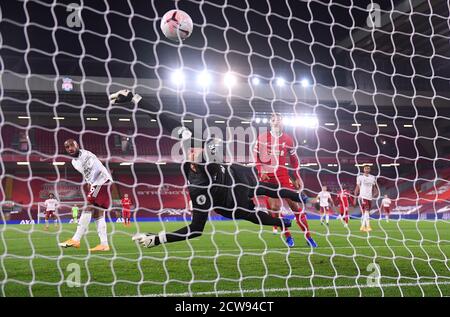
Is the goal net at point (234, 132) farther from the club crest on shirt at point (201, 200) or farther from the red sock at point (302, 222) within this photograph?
the club crest on shirt at point (201, 200)

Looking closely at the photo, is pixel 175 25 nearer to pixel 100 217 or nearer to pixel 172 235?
pixel 172 235

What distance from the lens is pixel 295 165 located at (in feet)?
20.4

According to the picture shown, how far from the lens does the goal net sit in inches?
181

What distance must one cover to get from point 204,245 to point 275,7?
10960 mm

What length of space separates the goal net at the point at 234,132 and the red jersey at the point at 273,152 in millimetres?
51

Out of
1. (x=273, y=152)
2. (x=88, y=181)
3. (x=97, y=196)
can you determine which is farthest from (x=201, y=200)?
(x=97, y=196)

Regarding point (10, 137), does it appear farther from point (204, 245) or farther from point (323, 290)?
point (323, 290)

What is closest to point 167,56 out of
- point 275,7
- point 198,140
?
point 275,7

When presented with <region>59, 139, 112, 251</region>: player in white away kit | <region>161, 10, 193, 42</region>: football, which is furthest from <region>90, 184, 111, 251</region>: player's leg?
<region>161, 10, 193, 42</region>: football

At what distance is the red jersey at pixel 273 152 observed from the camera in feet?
20.6

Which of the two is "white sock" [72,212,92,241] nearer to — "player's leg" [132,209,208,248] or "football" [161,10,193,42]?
"player's leg" [132,209,208,248]

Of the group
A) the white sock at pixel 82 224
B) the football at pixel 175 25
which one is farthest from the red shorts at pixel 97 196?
the football at pixel 175 25
